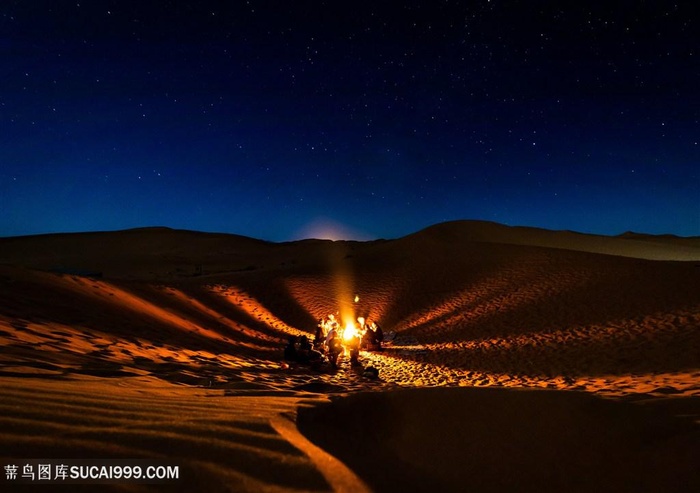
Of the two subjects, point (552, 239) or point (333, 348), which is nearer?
point (333, 348)

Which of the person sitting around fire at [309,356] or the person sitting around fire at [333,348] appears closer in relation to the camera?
the person sitting around fire at [333,348]

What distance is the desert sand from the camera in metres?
2.44

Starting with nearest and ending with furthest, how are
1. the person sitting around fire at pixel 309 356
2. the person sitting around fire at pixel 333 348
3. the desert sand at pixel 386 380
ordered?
the desert sand at pixel 386 380 → the person sitting around fire at pixel 333 348 → the person sitting around fire at pixel 309 356

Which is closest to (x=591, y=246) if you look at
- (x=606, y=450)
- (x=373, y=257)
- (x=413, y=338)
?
(x=373, y=257)

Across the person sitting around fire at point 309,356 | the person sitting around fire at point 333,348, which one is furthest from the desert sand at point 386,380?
the person sitting around fire at point 309,356

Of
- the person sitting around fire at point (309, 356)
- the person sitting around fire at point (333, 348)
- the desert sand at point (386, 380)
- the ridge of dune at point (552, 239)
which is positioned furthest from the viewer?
the ridge of dune at point (552, 239)

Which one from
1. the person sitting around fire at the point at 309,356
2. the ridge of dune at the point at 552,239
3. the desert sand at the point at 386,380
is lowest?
the person sitting around fire at the point at 309,356

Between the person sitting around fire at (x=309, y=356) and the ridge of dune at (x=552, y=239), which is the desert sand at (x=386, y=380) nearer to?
the person sitting around fire at (x=309, y=356)

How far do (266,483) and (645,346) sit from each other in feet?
40.3

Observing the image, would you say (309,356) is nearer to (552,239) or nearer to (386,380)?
(386,380)

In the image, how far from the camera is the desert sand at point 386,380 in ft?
8.00

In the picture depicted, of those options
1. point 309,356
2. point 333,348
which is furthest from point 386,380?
point 309,356

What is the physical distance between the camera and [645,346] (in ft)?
36.2

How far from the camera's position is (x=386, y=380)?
9.12 metres
